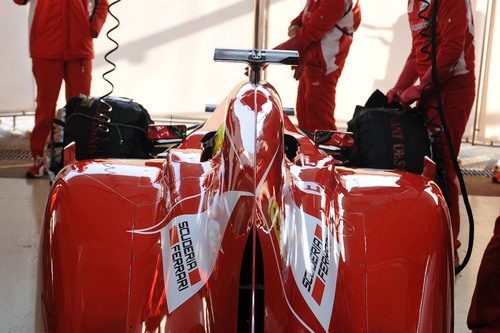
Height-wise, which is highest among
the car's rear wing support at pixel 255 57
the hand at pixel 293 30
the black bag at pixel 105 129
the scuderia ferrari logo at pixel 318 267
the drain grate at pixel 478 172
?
the hand at pixel 293 30

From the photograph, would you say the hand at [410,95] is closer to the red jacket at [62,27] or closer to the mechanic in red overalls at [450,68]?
the mechanic in red overalls at [450,68]

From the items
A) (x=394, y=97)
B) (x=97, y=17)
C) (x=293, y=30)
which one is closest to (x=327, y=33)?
(x=293, y=30)

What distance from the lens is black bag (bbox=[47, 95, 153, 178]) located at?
3121mm

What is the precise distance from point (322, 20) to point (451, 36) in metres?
1.13

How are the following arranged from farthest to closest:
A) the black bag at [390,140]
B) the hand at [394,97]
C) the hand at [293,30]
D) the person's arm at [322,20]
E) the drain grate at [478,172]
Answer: the drain grate at [478,172], the hand at [293,30], the person's arm at [322,20], the hand at [394,97], the black bag at [390,140]

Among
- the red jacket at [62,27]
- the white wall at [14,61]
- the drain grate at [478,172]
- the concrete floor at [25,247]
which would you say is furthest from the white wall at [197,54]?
the concrete floor at [25,247]

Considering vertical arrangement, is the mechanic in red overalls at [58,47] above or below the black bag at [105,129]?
above

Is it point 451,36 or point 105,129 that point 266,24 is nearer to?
point 105,129

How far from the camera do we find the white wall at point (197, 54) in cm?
661

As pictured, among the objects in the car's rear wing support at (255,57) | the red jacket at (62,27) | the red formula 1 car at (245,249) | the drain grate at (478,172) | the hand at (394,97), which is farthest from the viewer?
the drain grate at (478,172)

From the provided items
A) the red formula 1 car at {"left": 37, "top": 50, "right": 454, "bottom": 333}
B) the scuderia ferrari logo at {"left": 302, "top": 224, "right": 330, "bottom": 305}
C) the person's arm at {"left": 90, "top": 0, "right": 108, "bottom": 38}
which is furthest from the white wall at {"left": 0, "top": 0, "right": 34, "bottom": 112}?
the scuderia ferrari logo at {"left": 302, "top": 224, "right": 330, "bottom": 305}

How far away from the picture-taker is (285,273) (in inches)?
61.3

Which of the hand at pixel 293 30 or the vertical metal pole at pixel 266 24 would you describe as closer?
the hand at pixel 293 30

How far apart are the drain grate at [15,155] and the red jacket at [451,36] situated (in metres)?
3.64
